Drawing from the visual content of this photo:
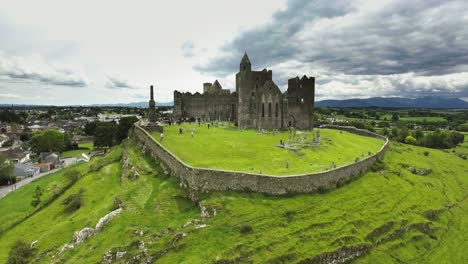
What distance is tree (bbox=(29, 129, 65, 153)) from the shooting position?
9888 cm

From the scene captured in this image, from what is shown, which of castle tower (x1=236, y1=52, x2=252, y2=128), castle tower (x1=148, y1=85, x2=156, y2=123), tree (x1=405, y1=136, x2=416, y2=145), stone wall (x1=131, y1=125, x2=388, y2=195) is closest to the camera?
stone wall (x1=131, y1=125, x2=388, y2=195)

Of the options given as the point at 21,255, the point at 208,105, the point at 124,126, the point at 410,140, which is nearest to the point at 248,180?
the point at 21,255

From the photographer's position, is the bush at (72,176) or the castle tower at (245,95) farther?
the castle tower at (245,95)

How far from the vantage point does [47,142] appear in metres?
98.8

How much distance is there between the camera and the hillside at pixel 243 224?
24141 millimetres

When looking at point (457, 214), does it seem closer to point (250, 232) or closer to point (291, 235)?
point (291, 235)

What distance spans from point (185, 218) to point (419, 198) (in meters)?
28.4

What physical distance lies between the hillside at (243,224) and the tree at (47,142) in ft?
209

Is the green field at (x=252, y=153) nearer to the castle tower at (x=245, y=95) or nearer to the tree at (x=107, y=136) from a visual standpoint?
the castle tower at (x=245, y=95)

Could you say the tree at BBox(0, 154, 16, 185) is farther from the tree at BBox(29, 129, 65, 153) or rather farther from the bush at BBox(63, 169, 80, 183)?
the tree at BBox(29, 129, 65, 153)

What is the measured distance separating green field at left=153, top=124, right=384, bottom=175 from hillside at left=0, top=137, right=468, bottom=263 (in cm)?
315

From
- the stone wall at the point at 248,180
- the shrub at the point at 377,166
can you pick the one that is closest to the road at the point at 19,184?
the stone wall at the point at 248,180

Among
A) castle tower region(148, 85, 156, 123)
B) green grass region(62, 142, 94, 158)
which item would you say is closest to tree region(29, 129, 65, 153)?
green grass region(62, 142, 94, 158)

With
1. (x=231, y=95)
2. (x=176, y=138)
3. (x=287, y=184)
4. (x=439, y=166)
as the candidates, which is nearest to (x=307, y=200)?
(x=287, y=184)
